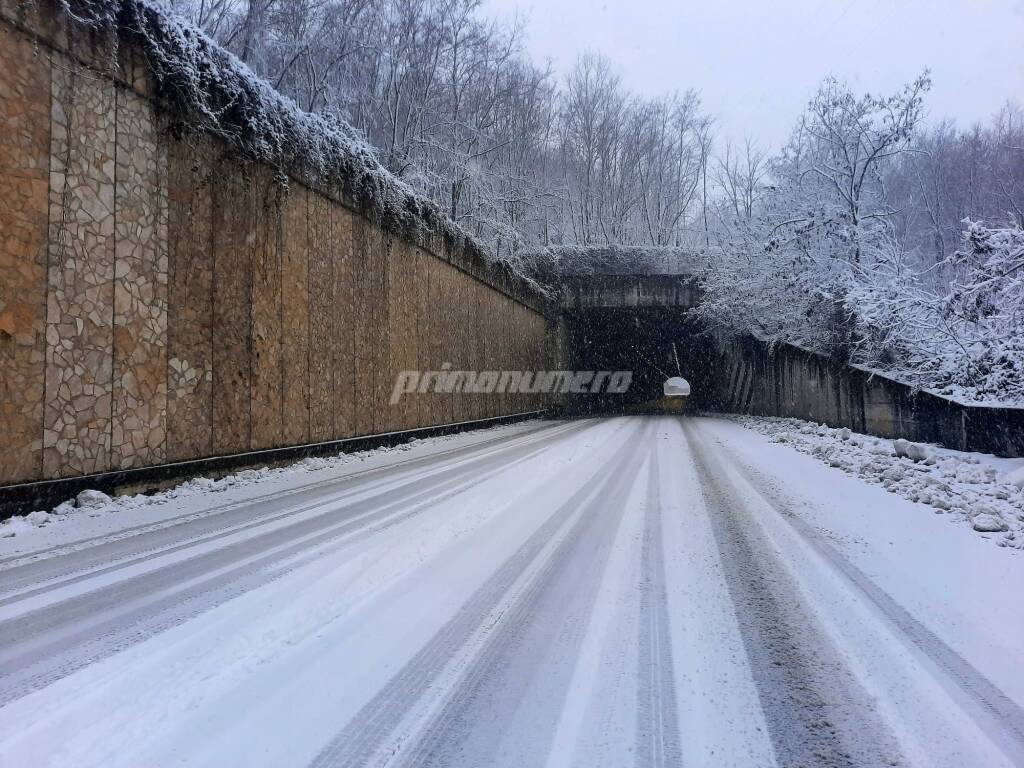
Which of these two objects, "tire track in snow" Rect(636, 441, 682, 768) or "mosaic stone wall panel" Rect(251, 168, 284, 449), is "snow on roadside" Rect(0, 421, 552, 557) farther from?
"tire track in snow" Rect(636, 441, 682, 768)

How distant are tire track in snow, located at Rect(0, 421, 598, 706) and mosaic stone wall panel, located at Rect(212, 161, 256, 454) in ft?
9.98

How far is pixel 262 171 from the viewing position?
8211 millimetres

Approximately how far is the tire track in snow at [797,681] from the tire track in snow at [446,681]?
2.83ft

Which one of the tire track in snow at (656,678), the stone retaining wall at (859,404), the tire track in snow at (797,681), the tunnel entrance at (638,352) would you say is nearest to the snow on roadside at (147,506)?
the tire track in snow at (656,678)

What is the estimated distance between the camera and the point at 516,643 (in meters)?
2.66

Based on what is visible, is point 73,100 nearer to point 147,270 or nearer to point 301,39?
point 147,270

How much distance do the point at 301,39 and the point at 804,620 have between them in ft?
49.3

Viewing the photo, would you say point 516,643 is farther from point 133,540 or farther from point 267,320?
point 267,320

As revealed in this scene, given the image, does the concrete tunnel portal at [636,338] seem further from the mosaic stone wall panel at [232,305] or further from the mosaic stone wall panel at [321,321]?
the mosaic stone wall panel at [232,305]

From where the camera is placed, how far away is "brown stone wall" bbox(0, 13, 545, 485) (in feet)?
16.8

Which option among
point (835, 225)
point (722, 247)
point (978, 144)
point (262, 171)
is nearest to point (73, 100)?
point (262, 171)

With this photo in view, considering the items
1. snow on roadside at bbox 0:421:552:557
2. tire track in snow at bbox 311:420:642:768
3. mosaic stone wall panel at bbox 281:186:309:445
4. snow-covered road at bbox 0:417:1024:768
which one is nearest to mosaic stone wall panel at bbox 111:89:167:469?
snow on roadside at bbox 0:421:552:557

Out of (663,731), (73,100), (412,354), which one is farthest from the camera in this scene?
(412,354)

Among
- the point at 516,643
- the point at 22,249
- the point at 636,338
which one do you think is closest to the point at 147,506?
the point at 22,249
